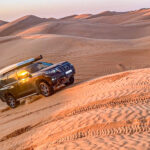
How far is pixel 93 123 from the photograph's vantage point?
6.73 m

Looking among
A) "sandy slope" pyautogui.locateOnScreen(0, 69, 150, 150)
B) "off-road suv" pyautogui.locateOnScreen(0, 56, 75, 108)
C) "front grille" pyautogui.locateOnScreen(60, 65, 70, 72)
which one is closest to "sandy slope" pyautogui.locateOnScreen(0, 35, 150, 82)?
"front grille" pyautogui.locateOnScreen(60, 65, 70, 72)

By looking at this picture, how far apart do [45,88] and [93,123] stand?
5.70m

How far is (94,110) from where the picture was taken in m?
7.83

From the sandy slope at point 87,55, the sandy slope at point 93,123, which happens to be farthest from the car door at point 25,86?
the sandy slope at point 87,55

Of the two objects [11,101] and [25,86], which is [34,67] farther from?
[11,101]

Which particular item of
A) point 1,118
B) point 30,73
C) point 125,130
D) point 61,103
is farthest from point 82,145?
point 30,73

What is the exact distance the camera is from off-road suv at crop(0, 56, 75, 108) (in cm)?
1214

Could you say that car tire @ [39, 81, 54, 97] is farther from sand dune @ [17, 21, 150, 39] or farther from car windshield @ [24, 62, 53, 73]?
sand dune @ [17, 21, 150, 39]

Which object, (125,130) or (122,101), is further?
(122,101)

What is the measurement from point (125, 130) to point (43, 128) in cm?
239

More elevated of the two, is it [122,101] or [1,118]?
[122,101]

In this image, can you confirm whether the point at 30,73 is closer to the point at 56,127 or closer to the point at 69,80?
the point at 69,80

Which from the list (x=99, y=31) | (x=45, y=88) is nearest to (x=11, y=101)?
(x=45, y=88)

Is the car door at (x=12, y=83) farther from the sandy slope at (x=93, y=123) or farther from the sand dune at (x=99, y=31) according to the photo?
the sand dune at (x=99, y=31)
